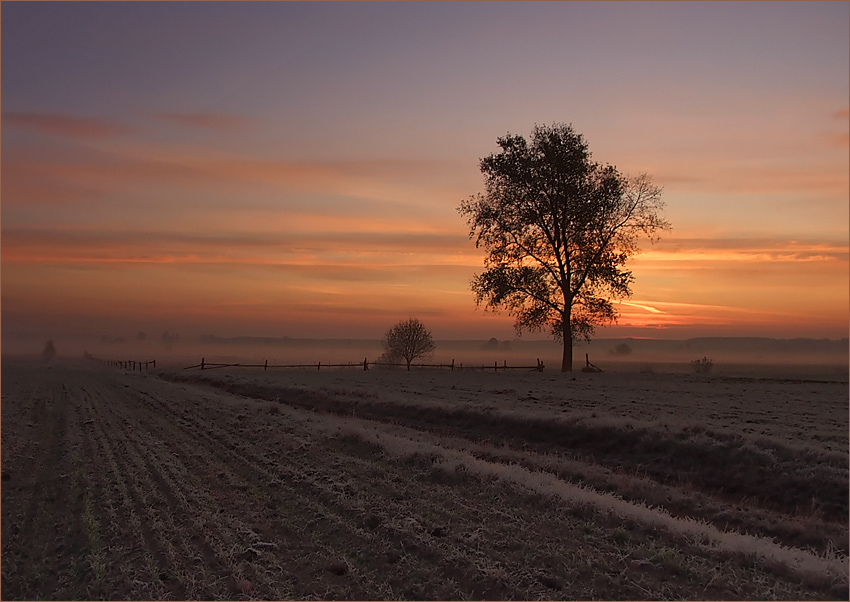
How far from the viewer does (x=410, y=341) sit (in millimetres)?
105875

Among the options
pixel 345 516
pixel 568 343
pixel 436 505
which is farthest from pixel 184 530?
pixel 568 343

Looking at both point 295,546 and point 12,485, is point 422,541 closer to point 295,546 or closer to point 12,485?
point 295,546

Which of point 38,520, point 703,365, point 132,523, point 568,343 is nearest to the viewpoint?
point 132,523

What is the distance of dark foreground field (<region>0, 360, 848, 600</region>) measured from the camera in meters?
8.83

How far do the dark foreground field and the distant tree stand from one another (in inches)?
3085

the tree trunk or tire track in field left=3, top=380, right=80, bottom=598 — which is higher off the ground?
the tree trunk

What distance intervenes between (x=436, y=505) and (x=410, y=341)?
9386cm

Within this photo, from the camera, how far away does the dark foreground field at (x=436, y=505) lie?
883 centimetres

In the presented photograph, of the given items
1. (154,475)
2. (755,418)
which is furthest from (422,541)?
(755,418)

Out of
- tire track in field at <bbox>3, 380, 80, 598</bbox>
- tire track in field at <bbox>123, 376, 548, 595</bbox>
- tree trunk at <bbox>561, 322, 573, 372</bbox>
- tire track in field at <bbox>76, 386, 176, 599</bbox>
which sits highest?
tree trunk at <bbox>561, 322, 573, 372</bbox>

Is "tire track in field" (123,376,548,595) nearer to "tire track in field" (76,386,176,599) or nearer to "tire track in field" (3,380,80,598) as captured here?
"tire track in field" (76,386,176,599)

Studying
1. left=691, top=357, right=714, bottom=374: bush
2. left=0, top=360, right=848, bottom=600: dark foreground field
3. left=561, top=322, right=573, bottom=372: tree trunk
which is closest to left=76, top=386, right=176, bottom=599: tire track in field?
left=0, top=360, right=848, bottom=600: dark foreground field

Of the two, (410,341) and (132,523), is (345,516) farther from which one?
(410,341)

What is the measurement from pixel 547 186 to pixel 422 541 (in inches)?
1522
